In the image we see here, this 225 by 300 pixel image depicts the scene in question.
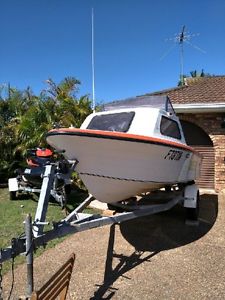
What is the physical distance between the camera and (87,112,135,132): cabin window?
679 centimetres

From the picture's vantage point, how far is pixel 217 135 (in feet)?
38.6

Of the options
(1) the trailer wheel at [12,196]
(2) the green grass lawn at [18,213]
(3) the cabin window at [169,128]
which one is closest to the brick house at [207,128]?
(3) the cabin window at [169,128]

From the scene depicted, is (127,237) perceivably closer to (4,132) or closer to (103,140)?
(103,140)

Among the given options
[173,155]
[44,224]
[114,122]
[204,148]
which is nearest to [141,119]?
[114,122]

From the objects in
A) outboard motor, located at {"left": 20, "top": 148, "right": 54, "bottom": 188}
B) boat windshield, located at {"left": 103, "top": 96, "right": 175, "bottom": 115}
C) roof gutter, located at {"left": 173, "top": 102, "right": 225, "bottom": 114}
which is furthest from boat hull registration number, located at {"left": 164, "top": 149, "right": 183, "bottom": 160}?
roof gutter, located at {"left": 173, "top": 102, "right": 225, "bottom": 114}

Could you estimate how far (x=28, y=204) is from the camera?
31.7ft

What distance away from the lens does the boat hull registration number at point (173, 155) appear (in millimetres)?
6339

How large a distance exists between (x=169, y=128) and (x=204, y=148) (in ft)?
17.5

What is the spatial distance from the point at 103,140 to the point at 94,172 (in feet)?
2.05

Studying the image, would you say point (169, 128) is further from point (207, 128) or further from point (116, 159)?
point (207, 128)

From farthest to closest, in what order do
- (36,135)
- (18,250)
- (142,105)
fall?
(36,135) → (142,105) → (18,250)

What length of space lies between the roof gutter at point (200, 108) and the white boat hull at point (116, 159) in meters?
5.10

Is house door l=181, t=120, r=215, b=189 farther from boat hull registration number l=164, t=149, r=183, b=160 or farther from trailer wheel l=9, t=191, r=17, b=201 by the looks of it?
trailer wheel l=9, t=191, r=17, b=201

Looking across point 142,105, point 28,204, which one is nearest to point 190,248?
point 142,105
